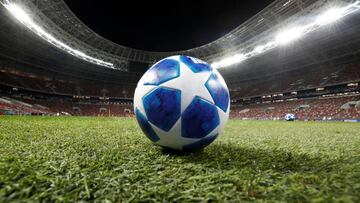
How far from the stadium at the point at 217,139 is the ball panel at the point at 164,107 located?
1.31 feet

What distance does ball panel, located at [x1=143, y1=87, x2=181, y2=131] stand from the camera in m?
2.17

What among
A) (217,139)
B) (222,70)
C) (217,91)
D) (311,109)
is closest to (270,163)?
(217,91)

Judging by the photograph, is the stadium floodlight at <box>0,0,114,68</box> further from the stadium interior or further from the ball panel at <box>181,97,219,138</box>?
the ball panel at <box>181,97,219,138</box>

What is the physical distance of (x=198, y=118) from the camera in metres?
2.20

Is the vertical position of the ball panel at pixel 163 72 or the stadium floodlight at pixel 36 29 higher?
the stadium floodlight at pixel 36 29

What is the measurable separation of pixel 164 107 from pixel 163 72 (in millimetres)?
417

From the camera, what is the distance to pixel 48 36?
25875mm

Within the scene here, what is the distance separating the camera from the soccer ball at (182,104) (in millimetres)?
2178

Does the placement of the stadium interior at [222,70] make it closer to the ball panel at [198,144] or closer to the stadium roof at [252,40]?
the stadium roof at [252,40]

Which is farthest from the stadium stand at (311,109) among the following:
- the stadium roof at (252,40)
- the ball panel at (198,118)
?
the ball panel at (198,118)

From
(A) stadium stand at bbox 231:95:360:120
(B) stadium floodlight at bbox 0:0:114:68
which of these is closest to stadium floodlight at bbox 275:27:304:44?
(A) stadium stand at bbox 231:95:360:120

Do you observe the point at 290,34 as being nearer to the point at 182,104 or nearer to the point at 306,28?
the point at 306,28

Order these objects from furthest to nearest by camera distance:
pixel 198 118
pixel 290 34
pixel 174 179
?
pixel 290 34, pixel 198 118, pixel 174 179

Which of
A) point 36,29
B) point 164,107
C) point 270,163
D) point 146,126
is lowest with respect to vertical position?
point 270,163
